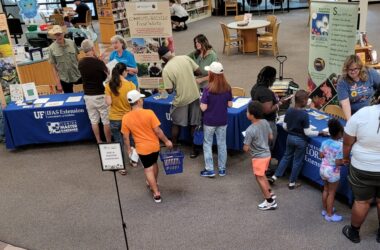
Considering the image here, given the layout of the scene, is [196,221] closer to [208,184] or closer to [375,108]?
[208,184]

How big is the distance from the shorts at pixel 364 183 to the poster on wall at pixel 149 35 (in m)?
3.65

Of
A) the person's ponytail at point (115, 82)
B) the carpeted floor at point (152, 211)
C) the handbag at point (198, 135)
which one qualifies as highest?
the person's ponytail at point (115, 82)

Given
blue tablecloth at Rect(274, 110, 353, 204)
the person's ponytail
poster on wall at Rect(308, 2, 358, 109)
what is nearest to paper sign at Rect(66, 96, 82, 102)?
the person's ponytail

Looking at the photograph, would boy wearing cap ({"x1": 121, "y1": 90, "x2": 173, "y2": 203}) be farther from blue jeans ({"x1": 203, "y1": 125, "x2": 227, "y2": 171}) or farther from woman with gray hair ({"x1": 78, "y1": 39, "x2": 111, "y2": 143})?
woman with gray hair ({"x1": 78, "y1": 39, "x2": 111, "y2": 143})

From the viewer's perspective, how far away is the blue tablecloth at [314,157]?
4191 millimetres

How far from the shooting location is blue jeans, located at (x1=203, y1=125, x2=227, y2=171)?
4867 millimetres

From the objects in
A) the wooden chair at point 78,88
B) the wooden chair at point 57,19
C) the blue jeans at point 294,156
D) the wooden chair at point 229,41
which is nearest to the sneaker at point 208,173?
the blue jeans at point 294,156

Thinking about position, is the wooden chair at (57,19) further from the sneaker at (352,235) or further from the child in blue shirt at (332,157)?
the sneaker at (352,235)

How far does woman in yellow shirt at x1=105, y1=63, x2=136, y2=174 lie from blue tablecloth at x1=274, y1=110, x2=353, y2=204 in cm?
185

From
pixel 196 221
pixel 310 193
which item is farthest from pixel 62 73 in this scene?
pixel 310 193

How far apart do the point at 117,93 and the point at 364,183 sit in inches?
113

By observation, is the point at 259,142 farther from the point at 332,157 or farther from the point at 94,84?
the point at 94,84

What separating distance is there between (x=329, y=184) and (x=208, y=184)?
1.49 m

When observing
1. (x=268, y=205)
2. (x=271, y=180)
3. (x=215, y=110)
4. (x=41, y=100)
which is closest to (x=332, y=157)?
(x=268, y=205)
